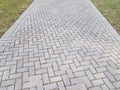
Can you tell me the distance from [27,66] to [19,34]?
2.35m

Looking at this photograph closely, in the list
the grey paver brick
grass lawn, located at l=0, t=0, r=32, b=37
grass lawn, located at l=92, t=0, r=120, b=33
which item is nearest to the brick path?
the grey paver brick

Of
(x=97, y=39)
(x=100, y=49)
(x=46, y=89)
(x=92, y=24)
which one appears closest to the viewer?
(x=46, y=89)

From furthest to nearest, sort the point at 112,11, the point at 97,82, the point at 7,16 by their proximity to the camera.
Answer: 1. the point at 112,11
2. the point at 7,16
3. the point at 97,82

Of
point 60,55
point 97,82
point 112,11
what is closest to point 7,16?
point 60,55

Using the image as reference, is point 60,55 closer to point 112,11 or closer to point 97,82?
point 97,82

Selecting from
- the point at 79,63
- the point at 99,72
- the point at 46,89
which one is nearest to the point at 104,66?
the point at 99,72

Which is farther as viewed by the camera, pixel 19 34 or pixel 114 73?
pixel 19 34

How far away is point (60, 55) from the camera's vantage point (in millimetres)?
4734

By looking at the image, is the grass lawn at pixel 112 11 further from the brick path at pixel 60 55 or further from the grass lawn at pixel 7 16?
the grass lawn at pixel 7 16

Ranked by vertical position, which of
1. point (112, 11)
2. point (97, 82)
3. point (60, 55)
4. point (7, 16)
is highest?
point (97, 82)

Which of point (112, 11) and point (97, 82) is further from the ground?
point (97, 82)

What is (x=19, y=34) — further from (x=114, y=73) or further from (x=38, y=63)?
(x=114, y=73)

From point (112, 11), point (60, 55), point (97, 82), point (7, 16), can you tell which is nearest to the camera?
point (97, 82)

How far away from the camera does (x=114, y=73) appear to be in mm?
3920
